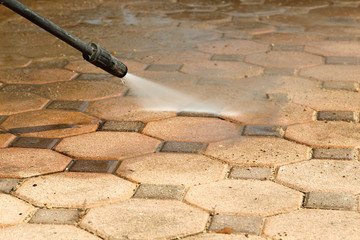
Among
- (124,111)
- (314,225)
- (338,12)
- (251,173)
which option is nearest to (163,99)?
(124,111)

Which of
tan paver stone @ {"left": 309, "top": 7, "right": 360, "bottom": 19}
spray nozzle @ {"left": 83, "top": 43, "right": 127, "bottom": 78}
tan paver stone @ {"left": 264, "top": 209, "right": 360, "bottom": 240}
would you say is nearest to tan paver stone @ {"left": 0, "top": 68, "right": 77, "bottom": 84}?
spray nozzle @ {"left": 83, "top": 43, "right": 127, "bottom": 78}

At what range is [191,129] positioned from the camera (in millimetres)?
2701

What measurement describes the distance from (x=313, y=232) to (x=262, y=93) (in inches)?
53.6

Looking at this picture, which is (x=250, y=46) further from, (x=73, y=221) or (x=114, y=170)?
(x=73, y=221)

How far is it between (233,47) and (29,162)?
1910 mm

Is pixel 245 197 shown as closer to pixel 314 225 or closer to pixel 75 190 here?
pixel 314 225

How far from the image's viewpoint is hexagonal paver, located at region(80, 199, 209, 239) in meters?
1.88

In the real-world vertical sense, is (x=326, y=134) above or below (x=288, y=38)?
above

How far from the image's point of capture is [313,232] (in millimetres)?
1835

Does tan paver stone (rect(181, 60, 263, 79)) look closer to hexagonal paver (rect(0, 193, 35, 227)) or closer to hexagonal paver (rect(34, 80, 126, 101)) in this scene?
hexagonal paver (rect(34, 80, 126, 101))

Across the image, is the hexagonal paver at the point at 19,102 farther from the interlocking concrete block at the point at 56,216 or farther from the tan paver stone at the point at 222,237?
the tan paver stone at the point at 222,237

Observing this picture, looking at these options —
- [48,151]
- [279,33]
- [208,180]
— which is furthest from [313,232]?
[279,33]

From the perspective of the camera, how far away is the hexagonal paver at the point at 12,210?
6.51 feet

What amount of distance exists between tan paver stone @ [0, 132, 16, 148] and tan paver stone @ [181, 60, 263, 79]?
1190mm
